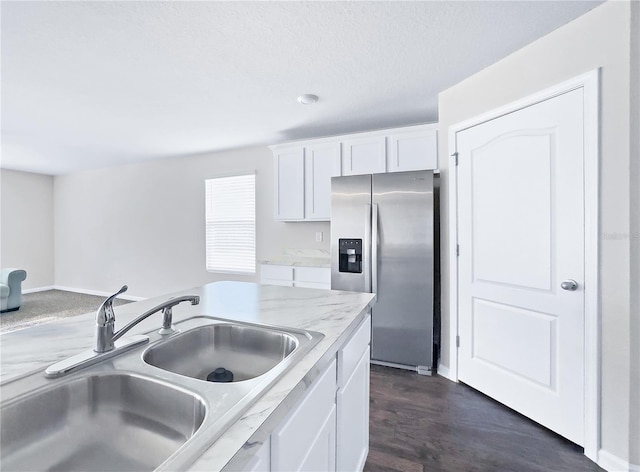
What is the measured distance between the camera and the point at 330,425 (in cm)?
102

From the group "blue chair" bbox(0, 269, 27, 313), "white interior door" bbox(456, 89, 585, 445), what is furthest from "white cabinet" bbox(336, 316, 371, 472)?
"blue chair" bbox(0, 269, 27, 313)

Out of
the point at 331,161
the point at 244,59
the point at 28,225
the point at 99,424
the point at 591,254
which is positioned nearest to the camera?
the point at 99,424

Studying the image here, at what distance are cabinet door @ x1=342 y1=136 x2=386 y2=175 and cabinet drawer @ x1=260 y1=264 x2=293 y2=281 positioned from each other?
1.33m

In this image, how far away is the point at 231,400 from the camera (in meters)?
0.63

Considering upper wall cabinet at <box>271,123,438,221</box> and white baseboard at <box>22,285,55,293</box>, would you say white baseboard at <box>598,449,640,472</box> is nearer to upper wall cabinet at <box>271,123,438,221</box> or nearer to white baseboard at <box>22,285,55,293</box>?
upper wall cabinet at <box>271,123,438,221</box>

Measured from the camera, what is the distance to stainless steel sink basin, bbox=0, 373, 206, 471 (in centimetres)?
65

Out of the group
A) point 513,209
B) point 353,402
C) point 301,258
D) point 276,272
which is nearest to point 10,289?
point 276,272

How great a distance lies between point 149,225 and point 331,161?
3.69m

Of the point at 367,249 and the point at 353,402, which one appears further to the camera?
the point at 367,249

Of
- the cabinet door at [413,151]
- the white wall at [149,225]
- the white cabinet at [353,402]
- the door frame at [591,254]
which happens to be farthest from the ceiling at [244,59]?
the white cabinet at [353,402]

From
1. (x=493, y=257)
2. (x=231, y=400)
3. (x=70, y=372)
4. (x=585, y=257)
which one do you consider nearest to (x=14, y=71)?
(x=70, y=372)

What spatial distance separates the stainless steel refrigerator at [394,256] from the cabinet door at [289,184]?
84 centimetres

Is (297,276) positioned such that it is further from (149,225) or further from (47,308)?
(47,308)

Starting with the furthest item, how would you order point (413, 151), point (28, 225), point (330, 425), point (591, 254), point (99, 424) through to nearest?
point (28, 225)
point (413, 151)
point (591, 254)
point (330, 425)
point (99, 424)
